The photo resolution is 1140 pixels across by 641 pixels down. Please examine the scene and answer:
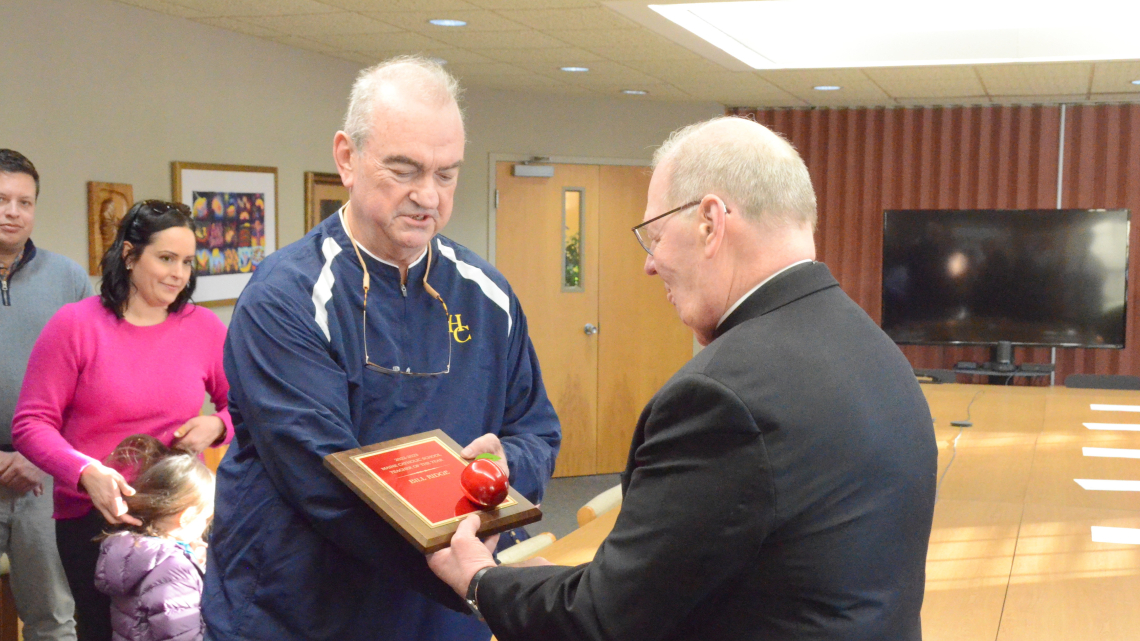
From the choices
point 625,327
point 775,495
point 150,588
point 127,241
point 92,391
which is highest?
point 127,241

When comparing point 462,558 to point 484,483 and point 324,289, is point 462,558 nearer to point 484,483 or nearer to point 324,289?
point 484,483

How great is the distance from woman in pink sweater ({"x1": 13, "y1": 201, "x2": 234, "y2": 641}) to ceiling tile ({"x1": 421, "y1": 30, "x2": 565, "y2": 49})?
2.19 metres

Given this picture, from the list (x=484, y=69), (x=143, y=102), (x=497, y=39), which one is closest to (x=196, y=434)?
(x=143, y=102)

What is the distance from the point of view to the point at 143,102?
4387 mm

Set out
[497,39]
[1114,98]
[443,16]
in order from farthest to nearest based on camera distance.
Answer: [1114,98] < [497,39] < [443,16]

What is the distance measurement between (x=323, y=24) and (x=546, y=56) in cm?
125

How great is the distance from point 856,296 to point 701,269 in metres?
6.41

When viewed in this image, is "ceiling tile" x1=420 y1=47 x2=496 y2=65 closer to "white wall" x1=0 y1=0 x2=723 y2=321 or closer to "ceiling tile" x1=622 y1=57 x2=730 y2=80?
"white wall" x1=0 y1=0 x2=723 y2=321

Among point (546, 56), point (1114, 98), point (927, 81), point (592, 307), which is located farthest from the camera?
point (592, 307)

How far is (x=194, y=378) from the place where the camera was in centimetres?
Result: 286

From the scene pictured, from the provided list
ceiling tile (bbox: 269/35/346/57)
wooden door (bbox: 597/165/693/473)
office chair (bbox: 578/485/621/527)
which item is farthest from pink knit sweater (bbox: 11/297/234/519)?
wooden door (bbox: 597/165/693/473)

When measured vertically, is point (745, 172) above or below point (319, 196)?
below

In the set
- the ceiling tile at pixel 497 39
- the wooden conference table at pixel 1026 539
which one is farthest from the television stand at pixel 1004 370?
the ceiling tile at pixel 497 39

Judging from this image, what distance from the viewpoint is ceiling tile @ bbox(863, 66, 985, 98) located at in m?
5.53
